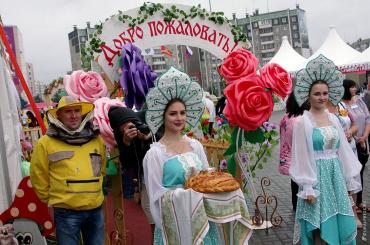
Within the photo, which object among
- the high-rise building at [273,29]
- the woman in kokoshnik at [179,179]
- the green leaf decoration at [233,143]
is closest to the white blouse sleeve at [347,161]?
the green leaf decoration at [233,143]

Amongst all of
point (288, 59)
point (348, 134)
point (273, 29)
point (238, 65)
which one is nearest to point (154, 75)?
point (238, 65)

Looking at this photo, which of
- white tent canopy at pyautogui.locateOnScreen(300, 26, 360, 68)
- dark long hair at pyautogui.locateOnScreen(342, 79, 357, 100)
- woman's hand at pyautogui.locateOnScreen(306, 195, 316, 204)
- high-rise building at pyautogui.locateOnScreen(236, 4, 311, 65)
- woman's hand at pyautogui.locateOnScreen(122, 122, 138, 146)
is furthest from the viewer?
high-rise building at pyautogui.locateOnScreen(236, 4, 311, 65)

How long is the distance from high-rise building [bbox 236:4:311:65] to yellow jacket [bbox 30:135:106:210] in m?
101

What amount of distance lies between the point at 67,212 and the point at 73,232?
167 mm

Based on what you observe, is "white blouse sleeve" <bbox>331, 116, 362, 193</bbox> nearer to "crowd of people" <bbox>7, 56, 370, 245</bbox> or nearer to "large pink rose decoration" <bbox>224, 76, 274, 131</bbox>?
"crowd of people" <bbox>7, 56, 370, 245</bbox>

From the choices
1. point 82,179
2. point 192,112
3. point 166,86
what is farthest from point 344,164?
point 82,179

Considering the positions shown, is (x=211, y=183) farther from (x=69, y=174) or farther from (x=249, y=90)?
(x=249, y=90)

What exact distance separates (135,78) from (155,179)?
141cm

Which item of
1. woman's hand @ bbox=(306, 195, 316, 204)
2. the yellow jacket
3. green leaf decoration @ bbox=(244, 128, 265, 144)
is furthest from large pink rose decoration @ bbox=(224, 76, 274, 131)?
the yellow jacket

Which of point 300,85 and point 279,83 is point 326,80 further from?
point 279,83

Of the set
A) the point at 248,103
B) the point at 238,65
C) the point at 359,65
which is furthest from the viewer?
the point at 359,65

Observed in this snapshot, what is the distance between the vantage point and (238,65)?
16.9ft

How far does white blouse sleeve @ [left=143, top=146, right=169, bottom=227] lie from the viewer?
340 centimetres

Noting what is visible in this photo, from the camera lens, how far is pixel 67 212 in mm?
3668
